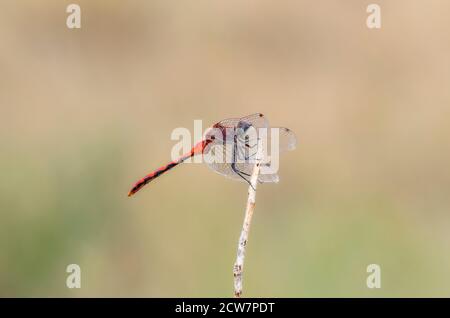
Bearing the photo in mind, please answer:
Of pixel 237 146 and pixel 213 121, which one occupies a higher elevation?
pixel 213 121

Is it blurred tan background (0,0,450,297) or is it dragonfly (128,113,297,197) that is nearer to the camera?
dragonfly (128,113,297,197)

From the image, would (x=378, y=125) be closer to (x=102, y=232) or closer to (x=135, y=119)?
(x=135, y=119)

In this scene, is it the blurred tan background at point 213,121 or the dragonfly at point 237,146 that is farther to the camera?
the blurred tan background at point 213,121

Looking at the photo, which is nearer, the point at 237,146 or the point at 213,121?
the point at 237,146
